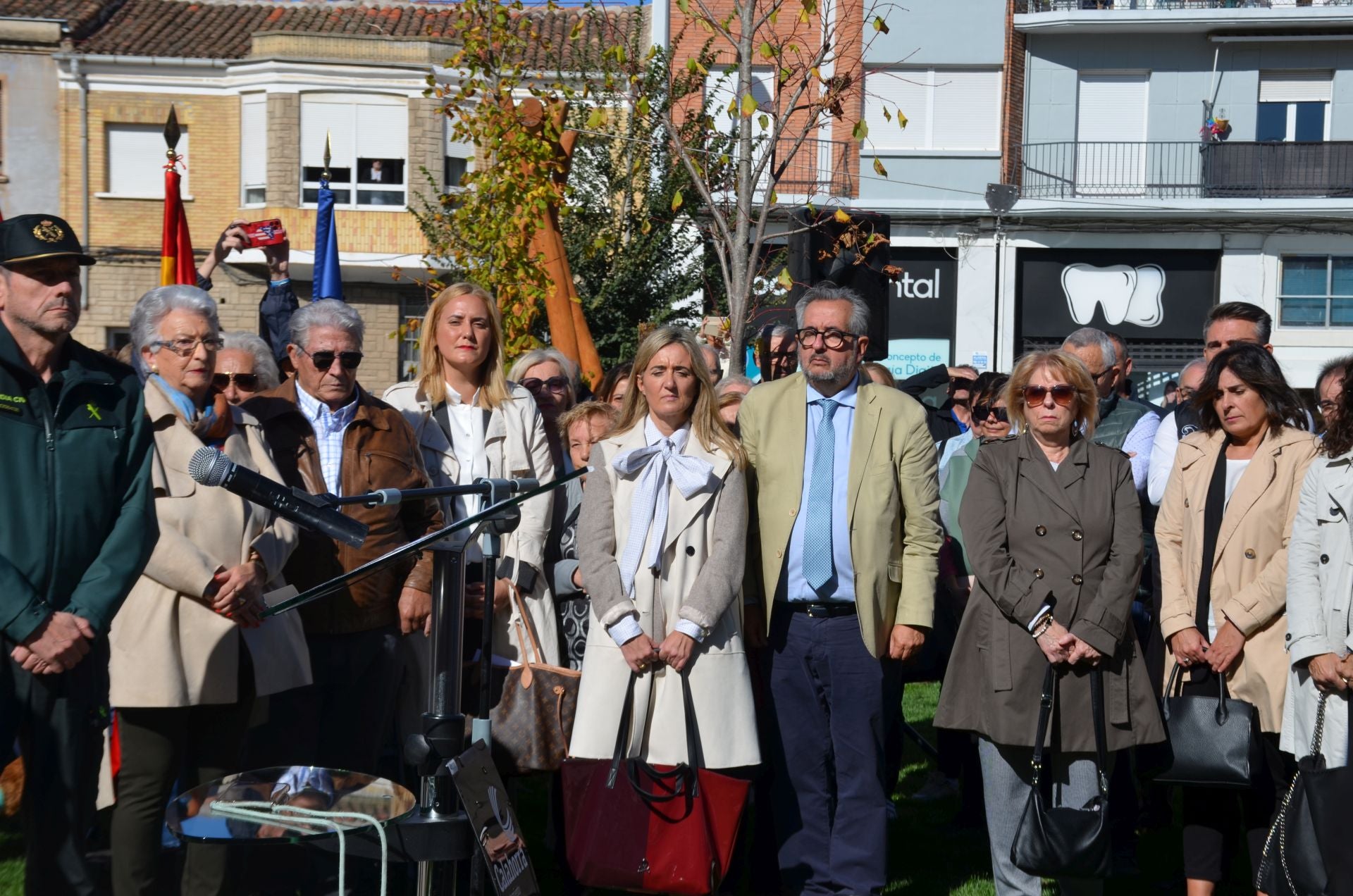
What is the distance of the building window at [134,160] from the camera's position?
103ft

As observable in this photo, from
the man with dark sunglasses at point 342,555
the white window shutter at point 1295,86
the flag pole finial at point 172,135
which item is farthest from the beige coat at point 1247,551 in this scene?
the white window shutter at point 1295,86

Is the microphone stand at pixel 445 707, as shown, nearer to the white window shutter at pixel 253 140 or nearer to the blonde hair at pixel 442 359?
the blonde hair at pixel 442 359

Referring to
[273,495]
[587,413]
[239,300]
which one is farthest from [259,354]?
[239,300]

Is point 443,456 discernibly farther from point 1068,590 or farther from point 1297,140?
point 1297,140

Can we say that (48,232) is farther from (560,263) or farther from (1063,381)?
(560,263)

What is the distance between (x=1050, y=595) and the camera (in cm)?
531

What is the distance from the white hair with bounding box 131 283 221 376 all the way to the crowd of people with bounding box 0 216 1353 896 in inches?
0.6

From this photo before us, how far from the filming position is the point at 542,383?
7.18 m

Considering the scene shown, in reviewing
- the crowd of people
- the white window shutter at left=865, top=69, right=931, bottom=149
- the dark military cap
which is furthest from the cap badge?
the white window shutter at left=865, top=69, right=931, bottom=149

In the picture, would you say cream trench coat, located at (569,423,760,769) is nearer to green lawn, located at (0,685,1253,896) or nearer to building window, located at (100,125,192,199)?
green lawn, located at (0,685,1253,896)

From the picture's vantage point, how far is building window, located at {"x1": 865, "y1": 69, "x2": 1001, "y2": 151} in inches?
1049

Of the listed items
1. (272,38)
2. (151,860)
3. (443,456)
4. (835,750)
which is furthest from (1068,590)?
(272,38)

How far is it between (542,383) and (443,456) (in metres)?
1.31

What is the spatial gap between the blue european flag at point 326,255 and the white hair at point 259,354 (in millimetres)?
3380
